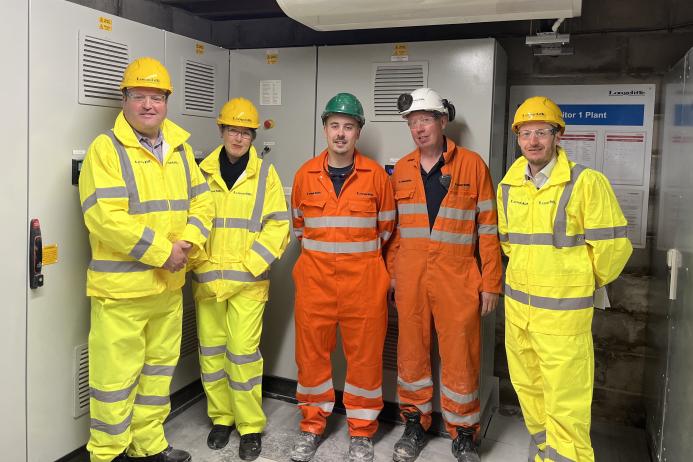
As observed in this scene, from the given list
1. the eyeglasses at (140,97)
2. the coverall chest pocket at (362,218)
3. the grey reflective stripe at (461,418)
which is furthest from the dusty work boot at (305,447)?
the eyeglasses at (140,97)

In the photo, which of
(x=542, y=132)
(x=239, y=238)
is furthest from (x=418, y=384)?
(x=542, y=132)

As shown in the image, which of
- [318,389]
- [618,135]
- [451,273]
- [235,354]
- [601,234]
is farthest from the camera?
[618,135]

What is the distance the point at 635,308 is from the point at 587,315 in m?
1.25

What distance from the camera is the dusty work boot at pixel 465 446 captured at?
299 cm

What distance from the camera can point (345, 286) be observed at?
3.01 metres

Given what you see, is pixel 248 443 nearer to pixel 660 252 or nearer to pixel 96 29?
pixel 96 29

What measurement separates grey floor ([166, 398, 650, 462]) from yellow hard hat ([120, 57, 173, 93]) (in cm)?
190

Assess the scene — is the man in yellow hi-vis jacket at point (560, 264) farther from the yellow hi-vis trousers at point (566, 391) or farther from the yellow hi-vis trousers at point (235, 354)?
the yellow hi-vis trousers at point (235, 354)

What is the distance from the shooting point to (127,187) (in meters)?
2.56

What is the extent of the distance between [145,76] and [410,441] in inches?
88.2

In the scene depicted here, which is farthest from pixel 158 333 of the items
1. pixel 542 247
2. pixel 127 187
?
pixel 542 247

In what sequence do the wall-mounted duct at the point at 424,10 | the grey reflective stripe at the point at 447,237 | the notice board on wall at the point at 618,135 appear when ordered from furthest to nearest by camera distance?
1. the notice board on wall at the point at 618,135
2. the grey reflective stripe at the point at 447,237
3. the wall-mounted duct at the point at 424,10

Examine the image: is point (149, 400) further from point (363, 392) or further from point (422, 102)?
point (422, 102)

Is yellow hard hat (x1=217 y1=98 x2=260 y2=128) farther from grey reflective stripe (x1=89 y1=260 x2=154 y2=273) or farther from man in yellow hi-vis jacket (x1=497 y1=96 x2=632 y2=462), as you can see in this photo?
man in yellow hi-vis jacket (x1=497 y1=96 x2=632 y2=462)
